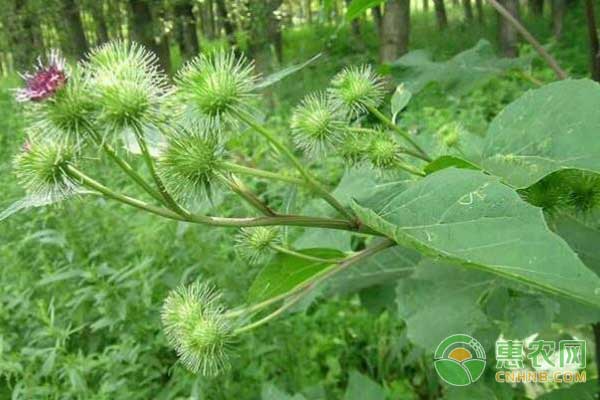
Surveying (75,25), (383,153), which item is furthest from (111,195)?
(75,25)

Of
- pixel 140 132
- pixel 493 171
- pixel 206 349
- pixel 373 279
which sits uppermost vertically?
pixel 140 132

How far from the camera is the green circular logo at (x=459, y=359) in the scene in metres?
1.42

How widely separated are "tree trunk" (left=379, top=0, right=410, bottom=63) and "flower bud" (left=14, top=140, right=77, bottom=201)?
703 centimetres

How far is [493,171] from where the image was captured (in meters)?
1.07

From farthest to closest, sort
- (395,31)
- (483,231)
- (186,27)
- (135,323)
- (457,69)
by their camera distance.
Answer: (186,27), (395,31), (135,323), (457,69), (483,231)

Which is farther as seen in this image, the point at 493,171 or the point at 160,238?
the point at 160,238

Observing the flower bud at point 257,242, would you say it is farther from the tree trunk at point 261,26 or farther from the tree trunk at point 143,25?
the tree trunk at point 143,25

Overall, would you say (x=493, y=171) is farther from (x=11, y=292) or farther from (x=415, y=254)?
(x=11, y=292)

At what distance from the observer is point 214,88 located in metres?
1.02

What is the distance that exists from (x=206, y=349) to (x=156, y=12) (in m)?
13.1

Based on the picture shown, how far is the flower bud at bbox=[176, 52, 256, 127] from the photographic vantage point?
40.1 inches

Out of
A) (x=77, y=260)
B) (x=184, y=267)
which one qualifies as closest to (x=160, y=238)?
(x=184, y=267)

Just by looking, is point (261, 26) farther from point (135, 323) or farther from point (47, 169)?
point (47, 169)

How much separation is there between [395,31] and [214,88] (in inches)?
281
